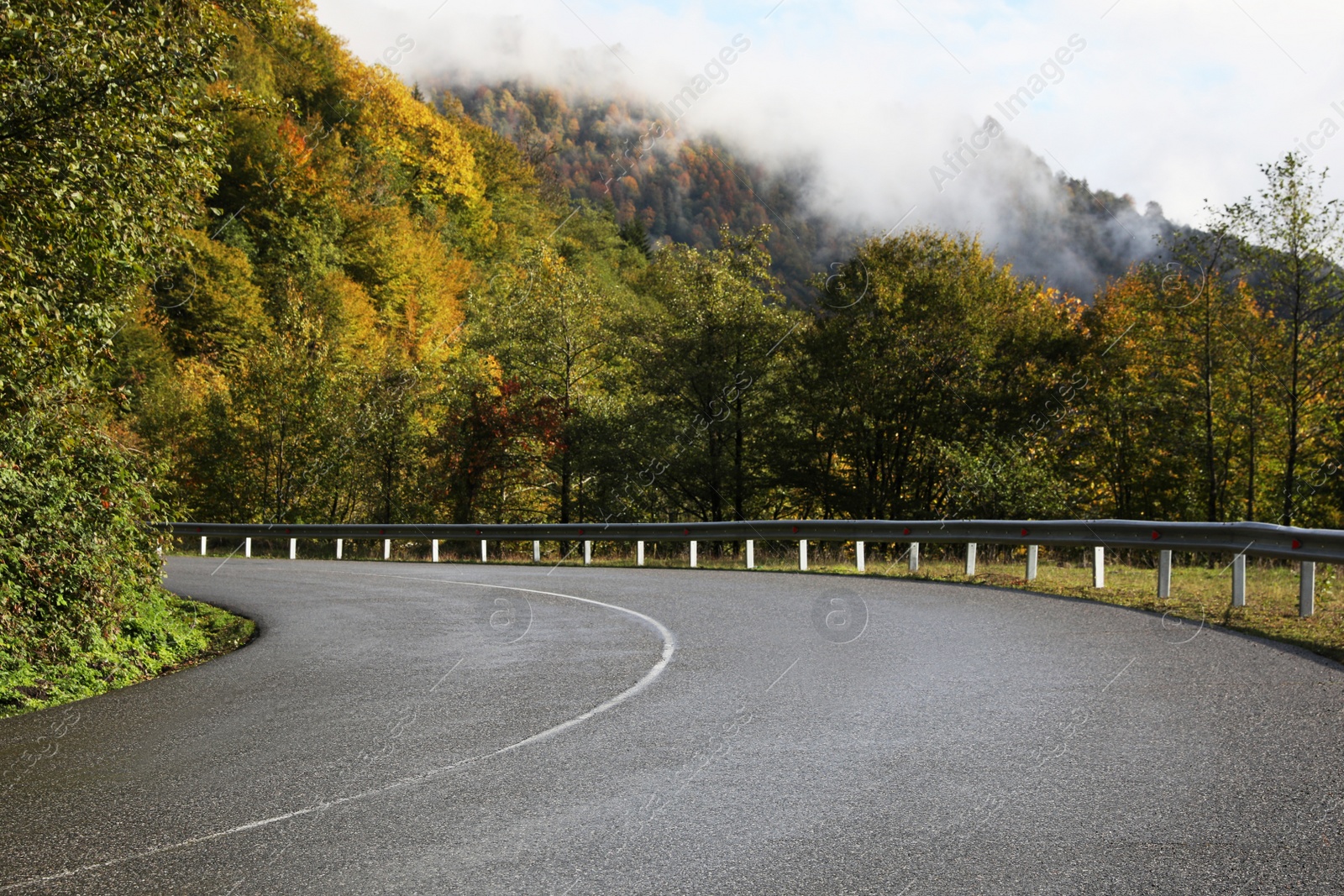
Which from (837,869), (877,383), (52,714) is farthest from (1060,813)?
(877,383)

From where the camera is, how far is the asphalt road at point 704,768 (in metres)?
4.23

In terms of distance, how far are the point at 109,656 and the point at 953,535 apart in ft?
42.6

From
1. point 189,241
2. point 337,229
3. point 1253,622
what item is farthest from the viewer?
point 337,229

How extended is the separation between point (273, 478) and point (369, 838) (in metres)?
42.5

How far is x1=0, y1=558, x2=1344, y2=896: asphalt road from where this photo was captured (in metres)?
4.23

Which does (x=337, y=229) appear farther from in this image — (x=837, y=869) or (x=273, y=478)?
(x=837, y=869)

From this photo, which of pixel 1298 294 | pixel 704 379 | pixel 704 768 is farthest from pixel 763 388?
pixel 704 768

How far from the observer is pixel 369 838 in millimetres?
4656

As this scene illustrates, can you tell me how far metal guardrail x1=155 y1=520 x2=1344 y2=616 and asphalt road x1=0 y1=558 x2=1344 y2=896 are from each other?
5.84ft

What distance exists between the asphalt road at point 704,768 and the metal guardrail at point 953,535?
1.78 meters

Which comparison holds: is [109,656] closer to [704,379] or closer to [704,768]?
[704,768]

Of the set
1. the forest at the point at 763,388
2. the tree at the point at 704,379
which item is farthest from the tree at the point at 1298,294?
the tree at the point at 704,379

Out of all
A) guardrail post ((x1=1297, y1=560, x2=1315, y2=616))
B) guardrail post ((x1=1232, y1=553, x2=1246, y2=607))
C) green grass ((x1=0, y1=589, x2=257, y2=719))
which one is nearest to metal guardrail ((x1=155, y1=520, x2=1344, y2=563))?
guardrail post ((x1=1297, y1=560, x2=1315, y2=616))

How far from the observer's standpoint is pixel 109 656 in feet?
31.1
